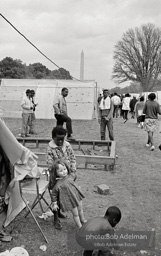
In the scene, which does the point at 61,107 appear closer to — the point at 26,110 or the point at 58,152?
the point at 26,110

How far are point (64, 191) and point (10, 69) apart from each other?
33.7 m

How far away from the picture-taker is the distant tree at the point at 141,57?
166 ft

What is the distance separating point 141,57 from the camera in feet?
167

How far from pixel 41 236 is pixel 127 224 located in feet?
4.28

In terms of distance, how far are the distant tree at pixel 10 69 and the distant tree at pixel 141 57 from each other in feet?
65.2

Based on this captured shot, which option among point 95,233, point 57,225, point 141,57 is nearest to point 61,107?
point 57,225

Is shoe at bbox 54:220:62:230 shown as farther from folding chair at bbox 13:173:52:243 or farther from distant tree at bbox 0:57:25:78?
distant tree at bbox 0:57:25:78

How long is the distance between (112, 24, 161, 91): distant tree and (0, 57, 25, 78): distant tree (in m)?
19.9

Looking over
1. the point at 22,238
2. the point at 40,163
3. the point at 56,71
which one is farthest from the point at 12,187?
the point at 56,71

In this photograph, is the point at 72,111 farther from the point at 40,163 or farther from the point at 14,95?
the point at 40,163

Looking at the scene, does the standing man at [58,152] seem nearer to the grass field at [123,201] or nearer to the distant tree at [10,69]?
the grass field at [123,201]

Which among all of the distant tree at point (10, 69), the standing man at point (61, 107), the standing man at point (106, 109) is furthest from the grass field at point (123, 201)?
the distant tree at point (10, 69)

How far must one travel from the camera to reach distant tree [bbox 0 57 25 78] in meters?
35.1

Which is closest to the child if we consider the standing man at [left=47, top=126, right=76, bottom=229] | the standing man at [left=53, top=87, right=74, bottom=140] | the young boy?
the standing man at [left=47, top=126, right=76, bottom=229]
